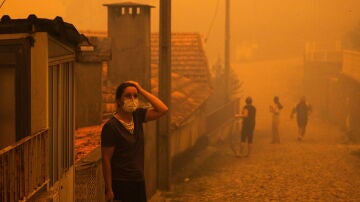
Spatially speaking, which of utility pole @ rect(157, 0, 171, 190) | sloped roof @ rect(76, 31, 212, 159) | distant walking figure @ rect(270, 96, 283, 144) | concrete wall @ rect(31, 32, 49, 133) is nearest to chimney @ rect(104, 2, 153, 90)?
sloped roof @ rect(76, 31, 212, 159)

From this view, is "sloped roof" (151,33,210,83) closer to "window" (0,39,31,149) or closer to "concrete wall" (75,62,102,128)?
"concrete wall" (75,62,102,128)

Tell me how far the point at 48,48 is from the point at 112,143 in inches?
42.0

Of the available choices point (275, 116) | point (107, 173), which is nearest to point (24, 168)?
point (107, 173)

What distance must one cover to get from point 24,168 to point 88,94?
7.04 m

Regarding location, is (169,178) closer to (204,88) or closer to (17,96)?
(17,96)

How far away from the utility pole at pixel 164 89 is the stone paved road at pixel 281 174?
437 millimetres

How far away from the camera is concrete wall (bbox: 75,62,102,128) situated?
37.0ft

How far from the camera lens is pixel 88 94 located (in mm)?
11609

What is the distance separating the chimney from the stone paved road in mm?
2838

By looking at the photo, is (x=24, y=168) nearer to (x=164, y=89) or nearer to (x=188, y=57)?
(x=164, y=89)

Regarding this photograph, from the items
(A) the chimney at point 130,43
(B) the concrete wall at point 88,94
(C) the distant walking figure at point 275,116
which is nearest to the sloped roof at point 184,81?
(B) the concrete wall at point 88,94

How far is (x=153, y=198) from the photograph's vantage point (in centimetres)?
1093

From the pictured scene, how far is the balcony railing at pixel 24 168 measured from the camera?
4.23 meters

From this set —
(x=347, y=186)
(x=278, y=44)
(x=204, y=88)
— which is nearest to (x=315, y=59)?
(x=204, y=88)
